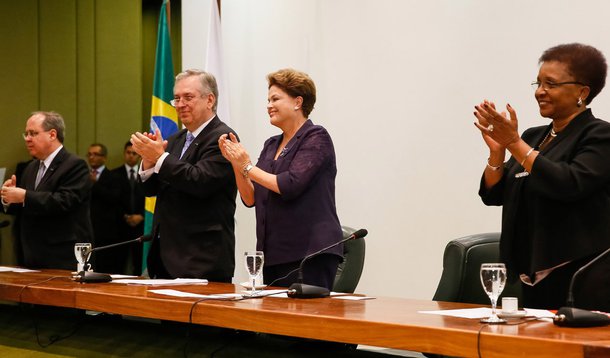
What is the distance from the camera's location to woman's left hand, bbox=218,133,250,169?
3.03 meters

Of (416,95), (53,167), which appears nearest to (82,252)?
(53,167)

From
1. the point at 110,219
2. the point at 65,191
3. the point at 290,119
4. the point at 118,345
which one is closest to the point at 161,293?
the point at 118,345

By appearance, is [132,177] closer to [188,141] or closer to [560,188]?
[188,141]

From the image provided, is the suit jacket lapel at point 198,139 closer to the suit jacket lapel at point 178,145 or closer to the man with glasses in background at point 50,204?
the suit jacket lapel at point 178,145

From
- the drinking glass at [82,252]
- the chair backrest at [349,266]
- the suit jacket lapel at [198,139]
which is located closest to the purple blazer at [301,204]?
the chair backrest at [349,266]

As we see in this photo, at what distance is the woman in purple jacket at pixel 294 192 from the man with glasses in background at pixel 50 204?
1.43m

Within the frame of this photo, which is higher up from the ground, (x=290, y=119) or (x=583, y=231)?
(x=290, y=119)

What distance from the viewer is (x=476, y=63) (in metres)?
4.43

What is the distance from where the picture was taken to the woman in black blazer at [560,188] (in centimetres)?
225

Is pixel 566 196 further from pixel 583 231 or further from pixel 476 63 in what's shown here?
pixel 476 63

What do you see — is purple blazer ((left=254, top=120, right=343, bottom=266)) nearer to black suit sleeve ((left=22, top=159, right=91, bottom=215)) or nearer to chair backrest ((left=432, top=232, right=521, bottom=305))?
chair backrest ((left=432, top=232, right=521, bottom=305))

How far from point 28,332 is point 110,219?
179 inches

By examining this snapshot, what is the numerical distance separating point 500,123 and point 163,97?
3.84 metres

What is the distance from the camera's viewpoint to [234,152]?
3.04 metres
